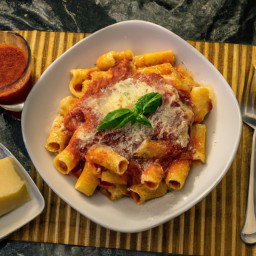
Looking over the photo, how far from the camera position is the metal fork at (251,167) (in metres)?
2.82

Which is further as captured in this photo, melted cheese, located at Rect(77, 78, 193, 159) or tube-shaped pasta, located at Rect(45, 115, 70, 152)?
tube-shaped pasta, located at Rect(45, 115, 70, 152)

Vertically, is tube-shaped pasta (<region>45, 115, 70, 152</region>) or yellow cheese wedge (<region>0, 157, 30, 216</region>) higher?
tube-shaped pasta (<region>45, 115, 70, 152</region>)

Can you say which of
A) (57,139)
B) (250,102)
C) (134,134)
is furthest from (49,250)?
(250,102)

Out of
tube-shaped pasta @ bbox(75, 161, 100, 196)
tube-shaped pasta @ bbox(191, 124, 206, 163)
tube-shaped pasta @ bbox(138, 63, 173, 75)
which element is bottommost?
tube-shaped pasta @ bbox(75, 161, 100, 196)

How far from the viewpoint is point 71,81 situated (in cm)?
294

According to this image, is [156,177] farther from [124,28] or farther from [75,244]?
[124,28]

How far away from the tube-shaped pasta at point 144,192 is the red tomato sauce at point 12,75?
943mm

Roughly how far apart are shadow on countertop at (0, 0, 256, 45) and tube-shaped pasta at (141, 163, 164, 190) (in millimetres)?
1147

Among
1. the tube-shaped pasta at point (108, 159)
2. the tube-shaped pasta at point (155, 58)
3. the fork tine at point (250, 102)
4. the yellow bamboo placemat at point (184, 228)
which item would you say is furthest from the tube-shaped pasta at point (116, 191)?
the fork tine at point (250, 102)

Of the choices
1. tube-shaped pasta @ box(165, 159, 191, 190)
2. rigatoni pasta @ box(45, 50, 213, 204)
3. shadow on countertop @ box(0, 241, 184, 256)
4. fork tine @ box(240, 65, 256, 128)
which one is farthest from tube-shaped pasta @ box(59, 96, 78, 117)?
fork tine @ box(240, 65, 256, 128)

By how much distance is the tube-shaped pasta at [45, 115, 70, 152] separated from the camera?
2762 mm

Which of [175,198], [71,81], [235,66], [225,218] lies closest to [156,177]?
[175,198]

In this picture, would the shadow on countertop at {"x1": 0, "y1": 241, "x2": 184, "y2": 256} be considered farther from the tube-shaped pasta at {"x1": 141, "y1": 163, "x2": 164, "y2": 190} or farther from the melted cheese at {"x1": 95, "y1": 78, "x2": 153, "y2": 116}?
the melted cheese at {"x1": 95, "y1": 78, "x2": 153, "y2": 116}

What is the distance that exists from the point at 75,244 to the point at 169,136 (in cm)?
90
